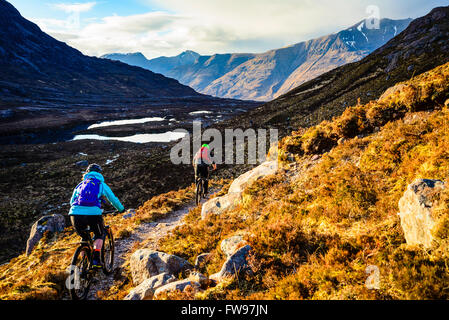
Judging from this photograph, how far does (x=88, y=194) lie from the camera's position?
624 cm

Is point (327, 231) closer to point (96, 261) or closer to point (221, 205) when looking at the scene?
point (221, 205)

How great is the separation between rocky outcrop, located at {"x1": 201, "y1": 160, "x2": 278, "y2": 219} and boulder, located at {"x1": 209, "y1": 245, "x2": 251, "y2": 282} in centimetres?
537

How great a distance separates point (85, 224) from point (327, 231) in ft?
21.6

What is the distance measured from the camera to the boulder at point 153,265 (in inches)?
253

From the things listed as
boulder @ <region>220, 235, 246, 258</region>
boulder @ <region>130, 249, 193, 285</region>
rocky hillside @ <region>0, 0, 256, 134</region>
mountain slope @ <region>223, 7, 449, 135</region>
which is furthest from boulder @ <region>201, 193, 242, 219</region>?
rocky hillside @ <region>0, 0, 256, 134</region>

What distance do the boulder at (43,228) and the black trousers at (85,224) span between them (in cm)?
922

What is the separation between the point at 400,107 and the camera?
31.7 ft

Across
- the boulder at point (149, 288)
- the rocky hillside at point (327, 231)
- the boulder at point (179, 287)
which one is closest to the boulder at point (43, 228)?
the rocky hillside at point (327, 231)

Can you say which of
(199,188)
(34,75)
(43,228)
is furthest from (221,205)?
(34,75)

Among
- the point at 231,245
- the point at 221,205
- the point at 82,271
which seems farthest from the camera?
the point at 221,205

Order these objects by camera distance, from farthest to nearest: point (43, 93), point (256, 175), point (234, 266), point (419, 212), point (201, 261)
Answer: point (43, 93) < point (256, 175) < point (201, 261) < point (234, 266) < point (419, 212)

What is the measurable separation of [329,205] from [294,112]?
45.8 meters

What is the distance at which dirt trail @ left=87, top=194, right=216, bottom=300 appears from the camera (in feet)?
23.8

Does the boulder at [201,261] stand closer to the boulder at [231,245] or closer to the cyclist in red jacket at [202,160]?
the boulder at [231,245]
